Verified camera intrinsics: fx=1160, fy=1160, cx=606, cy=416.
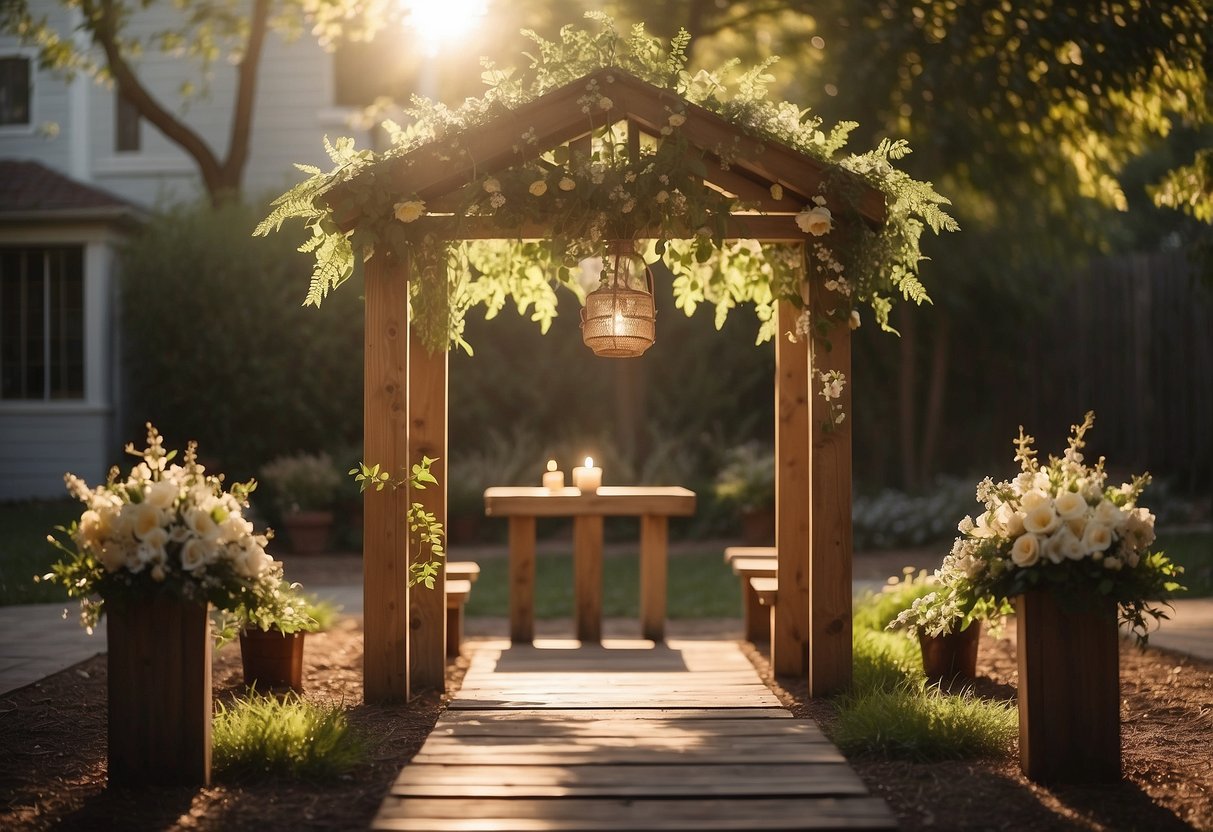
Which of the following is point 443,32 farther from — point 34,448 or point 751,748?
point 751,748

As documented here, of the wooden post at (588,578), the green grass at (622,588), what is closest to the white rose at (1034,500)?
the wooden post at (588,578)

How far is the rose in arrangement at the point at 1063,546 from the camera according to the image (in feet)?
12.9

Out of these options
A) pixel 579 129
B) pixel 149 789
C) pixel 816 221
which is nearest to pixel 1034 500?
pixel 816 221

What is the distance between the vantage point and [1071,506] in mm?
4023

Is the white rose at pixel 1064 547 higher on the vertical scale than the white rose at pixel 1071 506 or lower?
lower

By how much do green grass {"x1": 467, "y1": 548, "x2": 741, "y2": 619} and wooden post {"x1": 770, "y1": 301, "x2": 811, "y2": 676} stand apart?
280cm

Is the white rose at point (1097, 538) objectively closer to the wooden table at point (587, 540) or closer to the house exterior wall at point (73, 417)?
the wooden table at point (587, 540)

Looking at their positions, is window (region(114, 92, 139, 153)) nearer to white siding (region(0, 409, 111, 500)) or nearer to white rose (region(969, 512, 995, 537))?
white siding (region(0, 409, 111, 500))

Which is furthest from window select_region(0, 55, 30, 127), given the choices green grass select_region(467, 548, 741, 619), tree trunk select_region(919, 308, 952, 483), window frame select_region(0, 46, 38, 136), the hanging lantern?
the hanging lantern

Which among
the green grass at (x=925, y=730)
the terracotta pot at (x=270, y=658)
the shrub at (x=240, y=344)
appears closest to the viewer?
the green grass at (x=925, y=730)

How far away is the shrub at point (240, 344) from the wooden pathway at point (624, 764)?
8.09 metres

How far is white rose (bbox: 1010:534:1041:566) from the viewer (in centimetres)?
397

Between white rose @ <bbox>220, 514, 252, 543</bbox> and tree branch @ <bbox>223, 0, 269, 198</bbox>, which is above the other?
tree branch @ <bbox>223, 0, 269, 198</bbox>

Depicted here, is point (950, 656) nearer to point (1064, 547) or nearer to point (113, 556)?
point (1064, 547)
